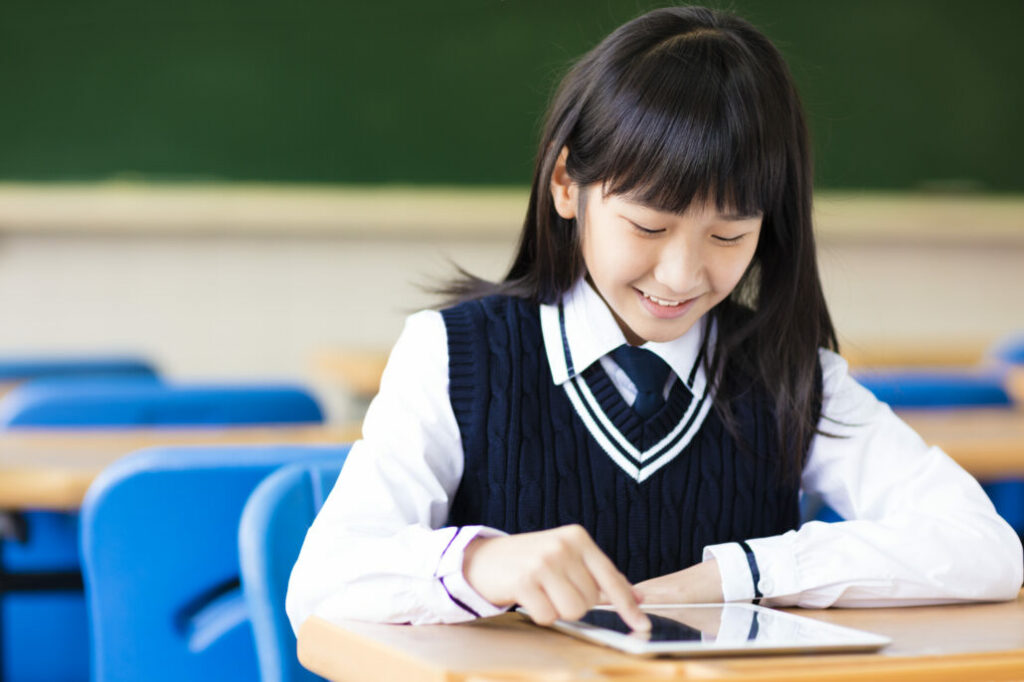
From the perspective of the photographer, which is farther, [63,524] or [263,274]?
[263,274]

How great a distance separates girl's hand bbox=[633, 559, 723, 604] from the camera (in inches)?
43.3

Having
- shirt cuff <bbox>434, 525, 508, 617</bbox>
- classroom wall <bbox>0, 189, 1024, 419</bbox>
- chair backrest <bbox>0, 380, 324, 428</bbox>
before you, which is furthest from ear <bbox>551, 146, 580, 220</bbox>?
classroom wall <bbox>0, 189, 1024, 419</bbox>

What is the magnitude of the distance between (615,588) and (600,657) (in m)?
0.10

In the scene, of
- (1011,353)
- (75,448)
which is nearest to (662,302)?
(75,448)

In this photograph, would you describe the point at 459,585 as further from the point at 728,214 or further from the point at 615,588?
the point at 728,214

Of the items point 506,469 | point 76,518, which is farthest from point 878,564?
point 76,518

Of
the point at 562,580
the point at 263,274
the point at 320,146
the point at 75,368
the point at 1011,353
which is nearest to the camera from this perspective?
the point at 562,580

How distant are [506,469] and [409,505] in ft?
0.49

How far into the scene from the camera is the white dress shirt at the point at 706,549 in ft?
3.42

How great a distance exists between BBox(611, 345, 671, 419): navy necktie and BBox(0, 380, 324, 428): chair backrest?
3.74 feet

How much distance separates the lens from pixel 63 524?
2.16 metres

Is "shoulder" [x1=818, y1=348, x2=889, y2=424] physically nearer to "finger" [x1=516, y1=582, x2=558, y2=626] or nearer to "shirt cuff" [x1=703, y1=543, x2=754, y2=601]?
"shirt cuff" [x1=703, y1=543, x2=754, y2=601]

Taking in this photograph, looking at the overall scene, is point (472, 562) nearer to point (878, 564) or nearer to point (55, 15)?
point (878, 564)

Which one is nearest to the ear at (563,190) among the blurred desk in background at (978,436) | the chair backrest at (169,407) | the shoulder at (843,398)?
the shoulder at (843,398)
